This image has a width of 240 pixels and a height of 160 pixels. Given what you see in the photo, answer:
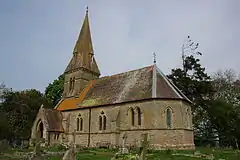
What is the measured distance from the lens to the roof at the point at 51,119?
1407 inches

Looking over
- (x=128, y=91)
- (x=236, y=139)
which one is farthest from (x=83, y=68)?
(x=236, y=139)

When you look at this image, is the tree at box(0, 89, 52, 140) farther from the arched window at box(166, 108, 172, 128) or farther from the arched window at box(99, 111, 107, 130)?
the arched window at box(166, 108, 172, 128)

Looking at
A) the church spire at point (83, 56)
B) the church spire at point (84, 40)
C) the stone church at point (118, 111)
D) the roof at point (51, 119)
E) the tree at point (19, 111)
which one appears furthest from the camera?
the tree at point (19, 111)

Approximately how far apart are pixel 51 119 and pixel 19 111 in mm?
12975

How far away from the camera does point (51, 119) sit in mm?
36938

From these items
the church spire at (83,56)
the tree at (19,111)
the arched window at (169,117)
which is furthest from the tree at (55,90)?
the arched window at (169,117)

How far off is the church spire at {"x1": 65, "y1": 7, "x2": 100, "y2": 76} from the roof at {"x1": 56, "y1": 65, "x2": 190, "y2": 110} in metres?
3.67

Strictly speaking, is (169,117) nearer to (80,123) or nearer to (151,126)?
(151,126)

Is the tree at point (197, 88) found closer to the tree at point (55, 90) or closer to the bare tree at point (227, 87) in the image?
the bare tree at point (227, 87)

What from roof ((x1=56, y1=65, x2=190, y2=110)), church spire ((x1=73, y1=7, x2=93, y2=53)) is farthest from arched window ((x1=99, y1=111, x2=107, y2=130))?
church spire ((x1=73, y1=7, x2=93, y2=53))

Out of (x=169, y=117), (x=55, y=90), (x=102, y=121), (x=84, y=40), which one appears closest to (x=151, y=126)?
(x=169, y=117)

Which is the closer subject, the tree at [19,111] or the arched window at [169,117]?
the arched window at [169,117]

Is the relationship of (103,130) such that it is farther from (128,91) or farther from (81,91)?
(81,91)

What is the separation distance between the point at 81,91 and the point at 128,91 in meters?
10.7
